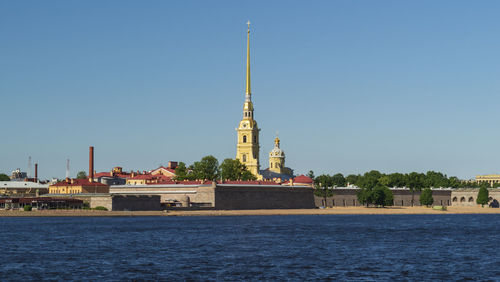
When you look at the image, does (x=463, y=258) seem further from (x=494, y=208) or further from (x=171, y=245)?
(x=494, y=208)

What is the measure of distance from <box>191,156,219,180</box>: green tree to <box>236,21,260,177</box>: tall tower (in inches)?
694

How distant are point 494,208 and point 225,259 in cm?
15117

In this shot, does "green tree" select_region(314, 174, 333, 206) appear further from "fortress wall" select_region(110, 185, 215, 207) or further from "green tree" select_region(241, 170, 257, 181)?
"fortress wall" select_region(110, 185, 215, 207)

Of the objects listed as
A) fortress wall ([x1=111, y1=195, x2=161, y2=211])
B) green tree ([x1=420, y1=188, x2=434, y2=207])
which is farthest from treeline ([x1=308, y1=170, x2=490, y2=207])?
fortress wall ([x1=111, y1=195, x2=161, y2=211])

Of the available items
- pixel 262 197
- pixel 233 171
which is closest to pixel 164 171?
pixel 233 171

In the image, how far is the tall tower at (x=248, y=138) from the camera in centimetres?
19050

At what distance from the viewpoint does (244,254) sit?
59938 millimetres

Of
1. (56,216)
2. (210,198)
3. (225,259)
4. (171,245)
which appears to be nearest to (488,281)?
(225,259)

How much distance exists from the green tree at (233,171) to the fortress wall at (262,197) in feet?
65.0

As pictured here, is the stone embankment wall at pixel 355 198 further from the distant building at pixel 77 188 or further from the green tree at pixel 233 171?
the distant building at pixel 77 188

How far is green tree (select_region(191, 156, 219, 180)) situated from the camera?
560 ft

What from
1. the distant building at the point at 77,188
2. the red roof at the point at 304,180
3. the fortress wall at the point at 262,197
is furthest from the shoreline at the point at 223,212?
the distant building at the point at 77,188

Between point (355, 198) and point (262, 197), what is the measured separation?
3664 cm

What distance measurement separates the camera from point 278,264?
53250 mm
